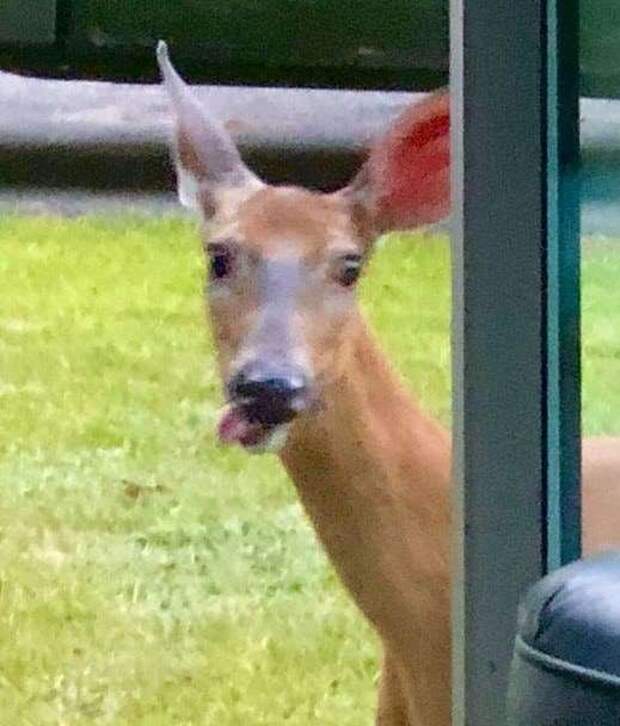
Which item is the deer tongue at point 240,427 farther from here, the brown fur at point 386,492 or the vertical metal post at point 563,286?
the vertical metal post at point 563,286

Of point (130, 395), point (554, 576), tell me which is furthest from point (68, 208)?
point (554, 576)

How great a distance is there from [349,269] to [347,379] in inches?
3.8

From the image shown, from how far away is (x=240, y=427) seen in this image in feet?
4.34

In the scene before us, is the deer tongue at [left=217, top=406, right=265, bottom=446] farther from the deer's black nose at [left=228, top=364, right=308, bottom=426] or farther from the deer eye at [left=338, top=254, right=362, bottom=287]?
the deer eye at [left=338, top=254, right=362, bottom=287]

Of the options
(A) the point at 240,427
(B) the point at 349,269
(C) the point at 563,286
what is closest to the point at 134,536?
(A) the point at 240,427

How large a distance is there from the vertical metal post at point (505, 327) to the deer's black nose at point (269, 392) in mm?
140

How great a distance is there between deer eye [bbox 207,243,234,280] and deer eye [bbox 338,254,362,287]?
0.32ft

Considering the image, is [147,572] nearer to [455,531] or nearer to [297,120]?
[455,531]

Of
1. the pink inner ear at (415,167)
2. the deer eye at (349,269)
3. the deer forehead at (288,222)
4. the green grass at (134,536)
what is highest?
the pink inner ear at (415,167)

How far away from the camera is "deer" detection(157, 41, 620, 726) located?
1302 millimetres

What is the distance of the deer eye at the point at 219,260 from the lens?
4.36 ft

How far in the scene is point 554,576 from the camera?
0.82 metres

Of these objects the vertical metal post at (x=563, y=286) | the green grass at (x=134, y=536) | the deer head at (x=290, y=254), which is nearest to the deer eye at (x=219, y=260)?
the deer head at (x=290, y=254)

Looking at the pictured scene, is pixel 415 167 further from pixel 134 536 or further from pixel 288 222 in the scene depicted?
pixel 134 536
